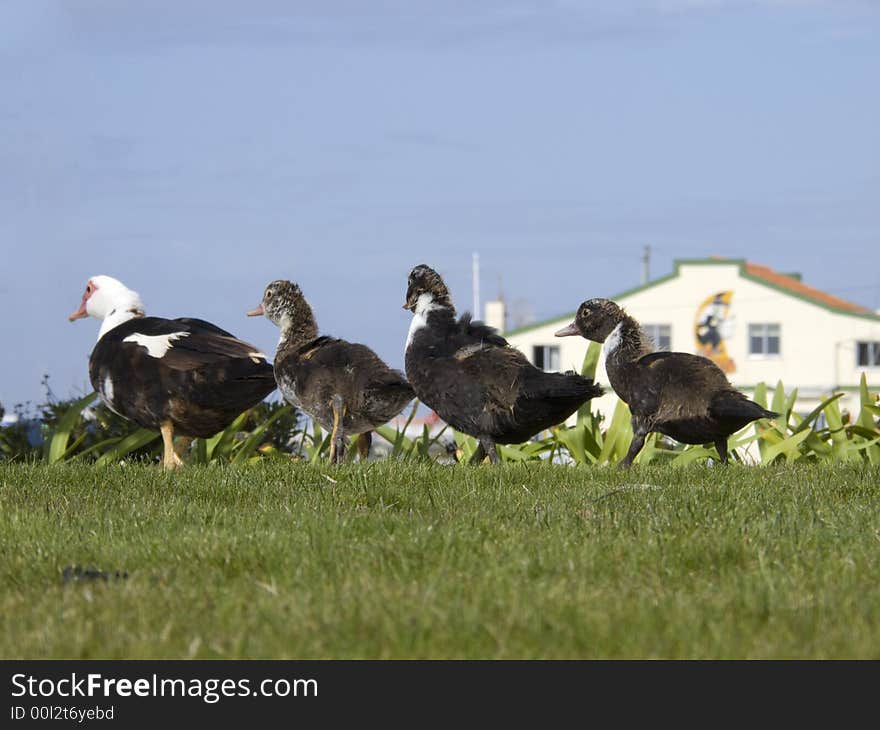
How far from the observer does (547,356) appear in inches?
3142

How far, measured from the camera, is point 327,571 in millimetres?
5781

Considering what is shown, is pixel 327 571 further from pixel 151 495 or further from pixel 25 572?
pixel 151 495

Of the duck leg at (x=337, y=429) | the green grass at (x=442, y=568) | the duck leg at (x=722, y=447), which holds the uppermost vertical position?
the duck leg at (x=337, y=429)

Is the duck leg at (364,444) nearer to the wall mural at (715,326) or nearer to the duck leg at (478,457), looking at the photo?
the duck leg at (478,457)

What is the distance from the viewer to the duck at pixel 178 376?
11234mm

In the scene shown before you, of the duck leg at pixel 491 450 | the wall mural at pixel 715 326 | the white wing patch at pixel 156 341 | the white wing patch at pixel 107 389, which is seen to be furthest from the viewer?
the wall mural at pixel 715 326

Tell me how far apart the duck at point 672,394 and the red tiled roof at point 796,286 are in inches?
2566

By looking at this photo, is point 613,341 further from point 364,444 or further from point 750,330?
point 750,330

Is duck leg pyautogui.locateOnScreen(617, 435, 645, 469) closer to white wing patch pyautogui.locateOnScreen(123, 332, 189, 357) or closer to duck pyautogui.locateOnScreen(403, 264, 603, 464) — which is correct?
duck pyautogui.locateOnScreen(403, 264, 603, 464)

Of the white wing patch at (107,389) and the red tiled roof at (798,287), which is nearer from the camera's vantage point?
the white wing patch at (107,389)

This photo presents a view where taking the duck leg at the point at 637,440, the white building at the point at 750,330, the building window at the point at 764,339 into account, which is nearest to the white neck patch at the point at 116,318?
the duck leg at the point at 637,440

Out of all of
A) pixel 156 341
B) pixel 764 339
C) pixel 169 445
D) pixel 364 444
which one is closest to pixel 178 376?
pixel 156 341

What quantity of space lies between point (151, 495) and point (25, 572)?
2837mm

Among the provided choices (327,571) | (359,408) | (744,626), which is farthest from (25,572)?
(359,408)
